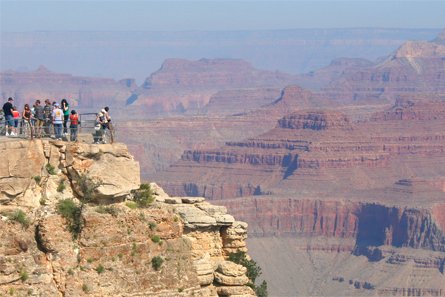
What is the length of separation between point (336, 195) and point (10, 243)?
551 feet

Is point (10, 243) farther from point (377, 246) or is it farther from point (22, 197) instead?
point (377, 246)

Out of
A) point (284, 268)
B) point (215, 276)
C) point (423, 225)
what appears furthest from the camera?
point (423, 225)

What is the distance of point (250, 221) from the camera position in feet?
571

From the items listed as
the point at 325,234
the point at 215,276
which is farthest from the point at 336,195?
the point at 215,276

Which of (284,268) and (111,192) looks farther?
(284,268)

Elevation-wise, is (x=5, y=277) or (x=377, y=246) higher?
(x=5, y=277)

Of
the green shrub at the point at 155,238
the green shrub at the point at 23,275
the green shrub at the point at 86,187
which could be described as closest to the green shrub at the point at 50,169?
the green shrub at the point at 86,187

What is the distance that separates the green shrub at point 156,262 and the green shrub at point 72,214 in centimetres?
125

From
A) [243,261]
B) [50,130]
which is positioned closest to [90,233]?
[50,130]

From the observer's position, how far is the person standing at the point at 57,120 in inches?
976

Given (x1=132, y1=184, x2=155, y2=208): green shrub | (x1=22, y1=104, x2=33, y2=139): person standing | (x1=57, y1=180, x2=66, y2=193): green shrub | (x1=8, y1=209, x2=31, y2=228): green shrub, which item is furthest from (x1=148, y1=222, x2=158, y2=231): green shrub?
(x1=22, y1=104, x2=33, y2=139): person standing

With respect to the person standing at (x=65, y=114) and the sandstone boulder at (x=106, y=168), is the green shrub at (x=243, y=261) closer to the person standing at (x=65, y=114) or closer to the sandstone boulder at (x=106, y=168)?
the sandstone boulder at (x=106, y=168)

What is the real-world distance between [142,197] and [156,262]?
5.59ft

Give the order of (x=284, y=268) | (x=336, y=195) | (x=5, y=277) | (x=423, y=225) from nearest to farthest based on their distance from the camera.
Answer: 1. (x=5, y=277)
2. (x=284, y=268)
3. (x=423, y=225)
4. (x=336, y=195)
